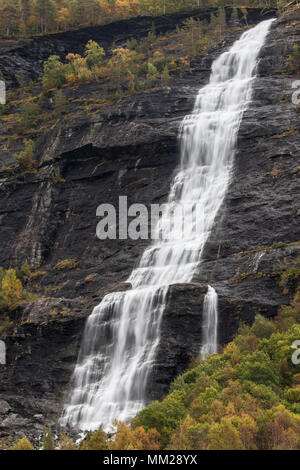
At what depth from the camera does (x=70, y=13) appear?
78500 mm

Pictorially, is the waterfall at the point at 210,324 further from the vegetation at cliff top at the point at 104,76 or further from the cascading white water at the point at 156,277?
the vegetation at cliff top at the point at 104,76

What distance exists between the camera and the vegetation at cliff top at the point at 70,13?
77688mm

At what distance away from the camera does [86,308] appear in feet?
107

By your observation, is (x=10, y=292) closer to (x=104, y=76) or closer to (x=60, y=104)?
(x=60, y=104)

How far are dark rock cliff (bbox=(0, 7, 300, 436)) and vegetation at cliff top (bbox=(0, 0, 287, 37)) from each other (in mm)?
25006

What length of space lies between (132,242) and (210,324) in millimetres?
13379

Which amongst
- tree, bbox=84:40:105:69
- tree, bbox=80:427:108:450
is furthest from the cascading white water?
tree, bbox=84:40:105:69

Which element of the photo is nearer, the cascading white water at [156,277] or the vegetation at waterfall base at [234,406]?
the vegetation at waterfall base at [234,406]

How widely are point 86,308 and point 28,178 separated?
22113 mm

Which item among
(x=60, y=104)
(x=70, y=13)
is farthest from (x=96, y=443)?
(x=70, y=13)

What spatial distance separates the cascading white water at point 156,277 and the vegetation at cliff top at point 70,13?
3571cm

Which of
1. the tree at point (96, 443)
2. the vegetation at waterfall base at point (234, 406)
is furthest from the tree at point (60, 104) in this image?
the tree at point (96, 443)

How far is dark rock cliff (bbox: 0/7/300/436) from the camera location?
27859mm

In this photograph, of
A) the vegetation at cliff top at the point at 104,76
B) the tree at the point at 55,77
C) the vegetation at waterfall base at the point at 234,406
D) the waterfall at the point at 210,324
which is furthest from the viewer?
the tree at the point at 55,77
